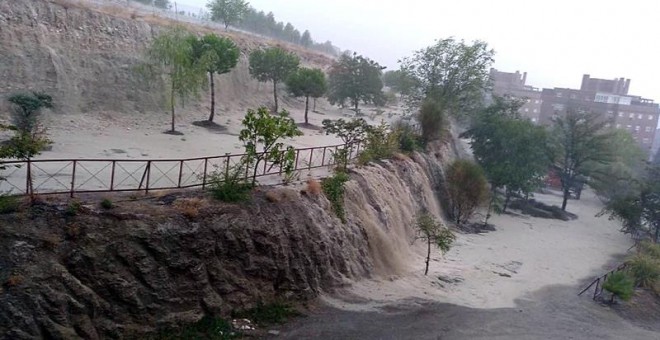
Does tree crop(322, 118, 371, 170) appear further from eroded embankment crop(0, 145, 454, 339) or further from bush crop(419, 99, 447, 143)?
bush crop(419, 99, 447, 143)

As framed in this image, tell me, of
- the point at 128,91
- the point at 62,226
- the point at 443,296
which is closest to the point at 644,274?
the point at 443,296

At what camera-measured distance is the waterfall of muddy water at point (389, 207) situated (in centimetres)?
2061

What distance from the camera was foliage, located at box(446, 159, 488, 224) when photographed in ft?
105

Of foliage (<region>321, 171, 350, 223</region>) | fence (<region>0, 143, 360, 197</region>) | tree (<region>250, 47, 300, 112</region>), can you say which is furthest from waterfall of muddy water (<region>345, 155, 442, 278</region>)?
tree (<region>250, 47, 300, 112</region>)

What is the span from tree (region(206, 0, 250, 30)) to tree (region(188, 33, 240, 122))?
33729 millimetres

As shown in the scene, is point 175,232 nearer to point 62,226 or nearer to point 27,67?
point 62,226

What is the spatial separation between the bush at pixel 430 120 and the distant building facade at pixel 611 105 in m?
62.1

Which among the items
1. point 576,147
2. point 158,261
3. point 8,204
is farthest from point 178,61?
point 576,147

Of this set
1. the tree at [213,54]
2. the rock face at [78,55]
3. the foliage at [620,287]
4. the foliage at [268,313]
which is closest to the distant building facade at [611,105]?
the tree at [213,54]

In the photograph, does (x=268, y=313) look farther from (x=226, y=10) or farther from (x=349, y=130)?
(x=226, y=10)

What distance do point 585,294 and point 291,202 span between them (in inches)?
557

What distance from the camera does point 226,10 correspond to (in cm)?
6600

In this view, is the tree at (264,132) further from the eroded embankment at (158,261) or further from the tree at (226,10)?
the tree at (226,10)

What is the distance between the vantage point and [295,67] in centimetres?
4472
